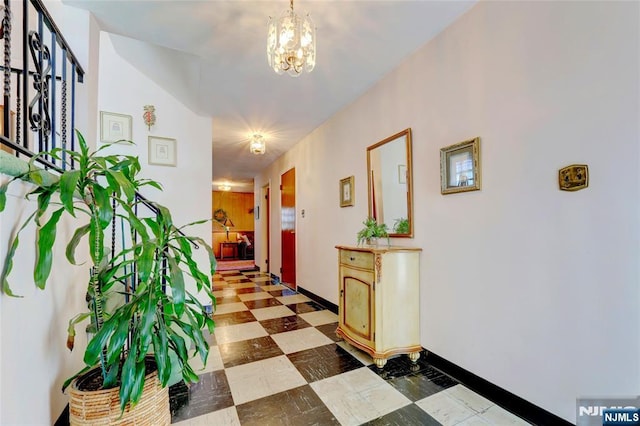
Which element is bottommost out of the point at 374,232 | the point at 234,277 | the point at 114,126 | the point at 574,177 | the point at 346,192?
the point at 234,277

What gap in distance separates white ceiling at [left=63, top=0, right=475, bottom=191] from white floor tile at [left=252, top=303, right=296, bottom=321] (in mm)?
2280

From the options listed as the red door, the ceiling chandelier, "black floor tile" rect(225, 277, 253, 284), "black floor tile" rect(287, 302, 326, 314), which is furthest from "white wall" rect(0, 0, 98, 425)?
"black floor tile" rect(225, 277, 253, 284)

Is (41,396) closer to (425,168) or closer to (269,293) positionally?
(425,168)

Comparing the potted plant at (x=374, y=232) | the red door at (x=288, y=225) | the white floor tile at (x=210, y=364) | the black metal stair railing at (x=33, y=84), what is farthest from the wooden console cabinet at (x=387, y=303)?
the red door at (x=288, y=225)

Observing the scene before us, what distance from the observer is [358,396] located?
1.67 metres

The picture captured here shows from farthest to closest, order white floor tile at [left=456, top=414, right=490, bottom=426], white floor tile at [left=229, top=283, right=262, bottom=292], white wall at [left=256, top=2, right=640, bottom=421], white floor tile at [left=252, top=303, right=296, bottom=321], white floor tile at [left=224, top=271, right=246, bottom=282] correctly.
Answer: white floor tile at [left=224, top=271, right=246, bottom=282] < white floor tile at [left=229, top=283, right=262, bottom=292] < white floor tile at [left=252, top=303, right=296, bottom=321] < white floor tile at [left=456, top=414, right=490, bottom=426] < white wall at [left=256, top=2, right=640, bottom=421]

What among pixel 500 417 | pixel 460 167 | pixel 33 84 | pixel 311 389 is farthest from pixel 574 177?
pixel 33 84

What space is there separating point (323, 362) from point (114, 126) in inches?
Result: 103

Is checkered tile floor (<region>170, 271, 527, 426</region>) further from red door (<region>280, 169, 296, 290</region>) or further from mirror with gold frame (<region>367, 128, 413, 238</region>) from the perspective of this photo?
red door (<region>280, 169, 296, 290</region>)

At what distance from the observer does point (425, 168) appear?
6.98 feet

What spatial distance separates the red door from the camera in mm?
4609

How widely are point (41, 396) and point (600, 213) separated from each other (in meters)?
2.43

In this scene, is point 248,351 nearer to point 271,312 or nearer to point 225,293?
point 271,312

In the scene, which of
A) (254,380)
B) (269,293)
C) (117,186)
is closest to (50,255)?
(117,186)
